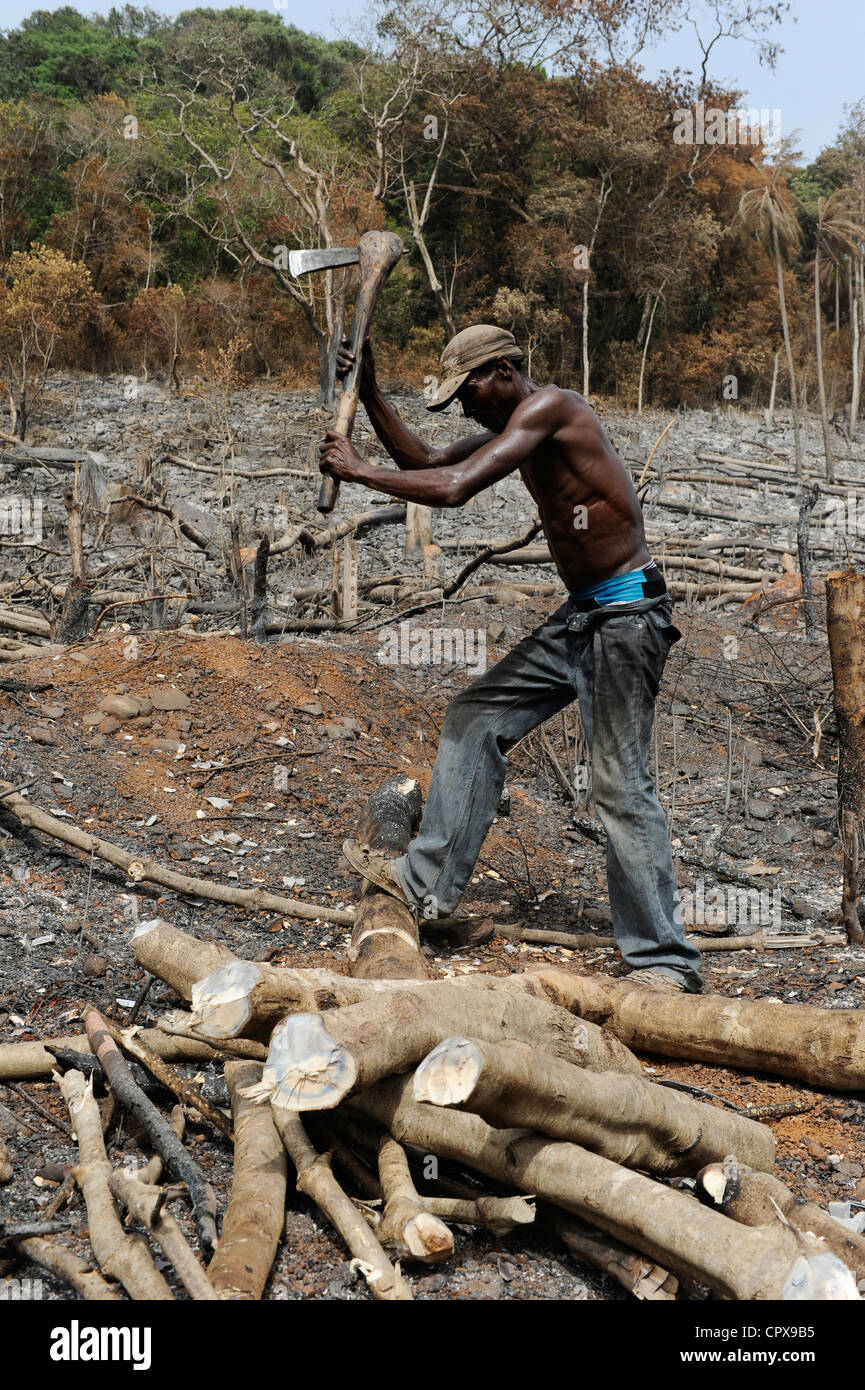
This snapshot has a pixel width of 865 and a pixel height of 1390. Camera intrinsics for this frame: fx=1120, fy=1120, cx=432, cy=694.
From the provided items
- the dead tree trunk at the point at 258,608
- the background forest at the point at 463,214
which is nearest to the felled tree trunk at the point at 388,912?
the dead tree trunk at the point at 258,608

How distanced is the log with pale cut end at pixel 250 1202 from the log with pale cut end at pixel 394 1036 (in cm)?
19

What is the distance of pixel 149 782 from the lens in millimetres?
4719

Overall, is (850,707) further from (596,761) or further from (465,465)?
(465,465)

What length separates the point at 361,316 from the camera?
3.54m

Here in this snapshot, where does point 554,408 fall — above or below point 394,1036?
above

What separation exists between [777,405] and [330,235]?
1268 cm

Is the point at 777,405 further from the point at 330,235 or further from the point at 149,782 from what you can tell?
the point at 149,782

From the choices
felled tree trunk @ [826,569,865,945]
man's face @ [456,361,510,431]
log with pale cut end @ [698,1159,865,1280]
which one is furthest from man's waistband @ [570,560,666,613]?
log with pale cut end @ [698,1159,865,1280]

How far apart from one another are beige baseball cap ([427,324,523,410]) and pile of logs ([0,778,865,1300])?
1739mm

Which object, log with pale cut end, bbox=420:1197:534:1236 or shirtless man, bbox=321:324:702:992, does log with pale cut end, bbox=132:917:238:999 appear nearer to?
log with pale cut end, bbox=420:1197:534:1236

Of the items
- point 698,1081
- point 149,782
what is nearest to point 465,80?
point 149,782

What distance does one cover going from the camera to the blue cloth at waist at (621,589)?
134 inches

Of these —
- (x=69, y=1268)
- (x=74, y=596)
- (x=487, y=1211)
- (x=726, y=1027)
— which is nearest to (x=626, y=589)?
(x=726, y=1027)

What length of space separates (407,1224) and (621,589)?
80.8 inches
